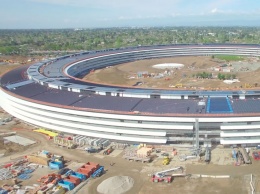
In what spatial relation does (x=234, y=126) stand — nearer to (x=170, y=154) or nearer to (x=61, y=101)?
(x=170, y=154)

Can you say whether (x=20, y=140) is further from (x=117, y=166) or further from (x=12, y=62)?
(x=12, y=62)

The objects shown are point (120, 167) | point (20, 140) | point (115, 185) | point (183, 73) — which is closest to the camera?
point (115, 185)

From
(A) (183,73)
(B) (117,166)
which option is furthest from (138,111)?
(A) (183,73)

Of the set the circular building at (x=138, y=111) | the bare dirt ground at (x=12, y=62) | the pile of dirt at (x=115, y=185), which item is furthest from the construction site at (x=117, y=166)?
the bare dirt ground at (x=12, y=62)

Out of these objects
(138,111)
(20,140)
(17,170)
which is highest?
(138,111)

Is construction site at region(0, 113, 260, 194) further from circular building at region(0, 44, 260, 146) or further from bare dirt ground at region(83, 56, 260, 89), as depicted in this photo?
bare dirt ground at region(83, 56, 260, 89)

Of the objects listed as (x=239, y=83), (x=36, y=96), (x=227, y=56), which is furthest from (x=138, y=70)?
(x=36, y=96)

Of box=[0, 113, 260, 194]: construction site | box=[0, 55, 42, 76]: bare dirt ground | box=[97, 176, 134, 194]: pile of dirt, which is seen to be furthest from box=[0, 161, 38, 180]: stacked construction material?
box=[0, 55, 42, 76]: bare dirt ground
